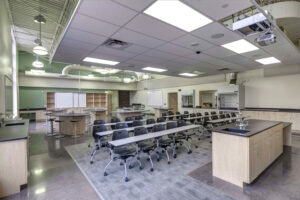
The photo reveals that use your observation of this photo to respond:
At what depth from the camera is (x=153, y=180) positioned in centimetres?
264

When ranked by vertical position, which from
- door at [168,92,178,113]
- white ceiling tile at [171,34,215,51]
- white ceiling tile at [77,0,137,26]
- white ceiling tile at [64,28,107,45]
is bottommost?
door at [168,92,178,113]

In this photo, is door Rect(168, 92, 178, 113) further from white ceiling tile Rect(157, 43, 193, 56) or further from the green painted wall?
the green painted wall

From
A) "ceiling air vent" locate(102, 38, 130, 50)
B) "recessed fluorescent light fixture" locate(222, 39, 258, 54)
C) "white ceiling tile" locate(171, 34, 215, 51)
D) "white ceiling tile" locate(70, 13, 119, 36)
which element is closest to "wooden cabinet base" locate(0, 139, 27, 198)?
"white ceiling tile" locate(70, 13, 119, 36)

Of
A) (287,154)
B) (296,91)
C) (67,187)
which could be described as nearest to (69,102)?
(67,187)

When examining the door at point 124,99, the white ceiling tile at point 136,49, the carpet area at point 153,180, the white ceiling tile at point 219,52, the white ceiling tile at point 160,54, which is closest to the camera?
the carpet area at point 153,180

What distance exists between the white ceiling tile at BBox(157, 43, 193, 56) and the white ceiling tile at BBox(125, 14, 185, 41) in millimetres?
477

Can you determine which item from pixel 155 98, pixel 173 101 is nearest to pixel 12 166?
pixel 173 101

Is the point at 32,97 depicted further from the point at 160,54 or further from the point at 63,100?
the point at 160,54

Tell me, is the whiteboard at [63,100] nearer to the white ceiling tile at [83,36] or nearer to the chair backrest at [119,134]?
the white ceiling tile at [83,36]

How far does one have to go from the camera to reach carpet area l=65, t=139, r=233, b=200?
7.25 ft

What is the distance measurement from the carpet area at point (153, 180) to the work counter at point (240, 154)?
0.45 m

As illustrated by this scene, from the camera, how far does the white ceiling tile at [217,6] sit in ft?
6.66

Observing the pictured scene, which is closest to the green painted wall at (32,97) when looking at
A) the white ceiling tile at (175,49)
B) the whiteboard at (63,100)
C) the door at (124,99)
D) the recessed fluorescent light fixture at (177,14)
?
the whiteboard at (63,100)

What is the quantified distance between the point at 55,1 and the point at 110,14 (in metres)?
3.05
